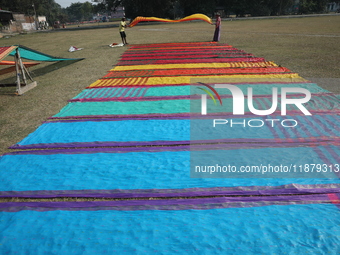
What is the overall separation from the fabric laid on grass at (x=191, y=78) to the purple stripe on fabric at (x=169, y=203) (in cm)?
417

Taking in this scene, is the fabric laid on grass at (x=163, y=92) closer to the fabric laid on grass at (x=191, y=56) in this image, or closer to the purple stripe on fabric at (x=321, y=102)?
the purple stripe on fabric at (x=321, y=102)

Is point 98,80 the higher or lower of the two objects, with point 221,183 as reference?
higher

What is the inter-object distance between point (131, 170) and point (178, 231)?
3.55 ft

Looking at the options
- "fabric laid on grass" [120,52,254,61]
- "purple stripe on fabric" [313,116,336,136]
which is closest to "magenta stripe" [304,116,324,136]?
"purple stripe on fabric" [313,116,336,136]

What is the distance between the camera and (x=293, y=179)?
2.74m

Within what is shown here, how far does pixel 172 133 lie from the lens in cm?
383

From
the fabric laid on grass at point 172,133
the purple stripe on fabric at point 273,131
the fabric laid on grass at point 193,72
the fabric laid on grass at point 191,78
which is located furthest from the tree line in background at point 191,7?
the purple stripe on fabric at point 273,131

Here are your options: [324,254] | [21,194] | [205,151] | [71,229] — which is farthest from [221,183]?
[21,194]

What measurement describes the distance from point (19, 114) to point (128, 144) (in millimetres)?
2811

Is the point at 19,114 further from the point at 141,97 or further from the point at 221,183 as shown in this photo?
the point at 221,183

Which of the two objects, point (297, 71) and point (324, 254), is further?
point (297, 71)

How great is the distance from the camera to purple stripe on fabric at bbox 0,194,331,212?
7.99ft

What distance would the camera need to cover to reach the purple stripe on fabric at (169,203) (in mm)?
2436

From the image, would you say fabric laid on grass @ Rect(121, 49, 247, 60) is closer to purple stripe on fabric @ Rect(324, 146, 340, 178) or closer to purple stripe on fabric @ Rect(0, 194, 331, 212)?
purple stripe on fabric @ Rect(324, 146, 340, 178)
